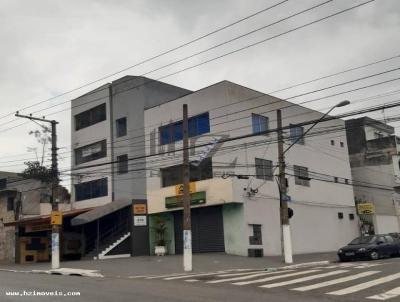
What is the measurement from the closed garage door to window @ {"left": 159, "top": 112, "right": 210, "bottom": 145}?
4.94 m

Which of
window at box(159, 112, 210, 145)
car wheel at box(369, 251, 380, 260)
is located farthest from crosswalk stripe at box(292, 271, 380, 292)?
window at box(159, 112, 210, 145)

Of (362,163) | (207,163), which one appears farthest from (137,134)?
(362,163)

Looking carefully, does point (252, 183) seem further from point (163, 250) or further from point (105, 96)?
point (105, 96)

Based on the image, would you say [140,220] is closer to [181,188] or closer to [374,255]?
[181,188]

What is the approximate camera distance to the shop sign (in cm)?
3534

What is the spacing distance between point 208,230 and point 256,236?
3056 millimetres

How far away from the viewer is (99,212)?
32969 millimetres

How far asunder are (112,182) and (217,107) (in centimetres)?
1099

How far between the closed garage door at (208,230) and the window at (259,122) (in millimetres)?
5906

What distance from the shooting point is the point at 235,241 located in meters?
31.2

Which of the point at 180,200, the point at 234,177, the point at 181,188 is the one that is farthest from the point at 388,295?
the point at 180,200

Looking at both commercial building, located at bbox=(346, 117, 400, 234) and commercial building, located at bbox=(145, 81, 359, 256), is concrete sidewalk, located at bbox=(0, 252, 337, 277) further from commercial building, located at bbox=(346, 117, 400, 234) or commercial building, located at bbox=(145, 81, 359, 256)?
commercial building, located at bbox=(346, 117, 400, 234)

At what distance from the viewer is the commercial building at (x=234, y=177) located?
103 feet

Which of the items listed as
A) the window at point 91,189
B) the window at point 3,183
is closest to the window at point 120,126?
the window at point 91,189
